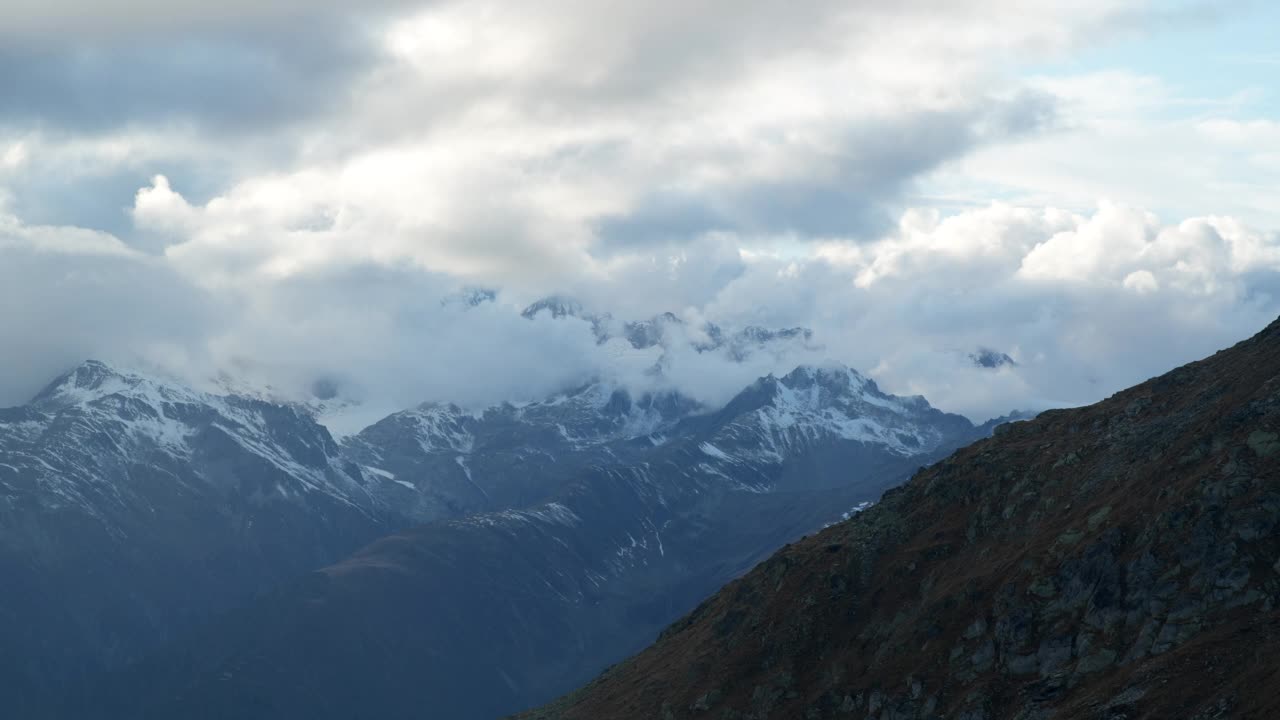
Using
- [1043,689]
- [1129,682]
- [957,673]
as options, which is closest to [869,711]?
[957,673]

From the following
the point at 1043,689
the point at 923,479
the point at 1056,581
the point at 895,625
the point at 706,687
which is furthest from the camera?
the point at 923,479

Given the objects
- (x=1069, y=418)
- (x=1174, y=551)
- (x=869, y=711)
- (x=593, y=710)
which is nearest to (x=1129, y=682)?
(x=1174, y=551)

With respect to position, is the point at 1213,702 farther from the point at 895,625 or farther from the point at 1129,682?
the point at 895,625

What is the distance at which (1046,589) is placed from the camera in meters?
136

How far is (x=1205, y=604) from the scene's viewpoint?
118 meters

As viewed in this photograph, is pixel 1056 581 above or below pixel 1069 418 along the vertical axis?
below

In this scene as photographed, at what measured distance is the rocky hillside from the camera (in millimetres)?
116062

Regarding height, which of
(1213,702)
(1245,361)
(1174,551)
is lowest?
(1213,702)

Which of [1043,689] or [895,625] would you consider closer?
[1043,689]

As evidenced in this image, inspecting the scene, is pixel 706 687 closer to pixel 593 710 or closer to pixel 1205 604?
pixel 593 710

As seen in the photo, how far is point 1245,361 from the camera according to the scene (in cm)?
15850

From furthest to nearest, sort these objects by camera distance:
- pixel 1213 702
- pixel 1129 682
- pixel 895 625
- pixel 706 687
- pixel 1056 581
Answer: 1. pixel 706 687
2. pixel 895 625
3. pixel 1056 581
4. pixel 1129 682
5. pixel 1213 702

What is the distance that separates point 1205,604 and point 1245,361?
50.3 meters

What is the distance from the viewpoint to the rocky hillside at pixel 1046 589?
116062 millimetres
